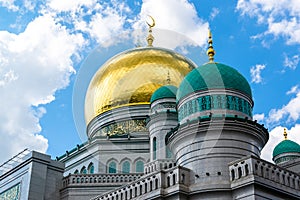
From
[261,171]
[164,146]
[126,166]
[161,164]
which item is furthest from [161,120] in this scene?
[261,171]

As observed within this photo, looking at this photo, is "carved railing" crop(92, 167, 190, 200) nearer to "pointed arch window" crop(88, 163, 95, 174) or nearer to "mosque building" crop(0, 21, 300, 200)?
"mosque building" crop(0, 21, 300, 200)

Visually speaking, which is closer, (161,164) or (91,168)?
(161,164)

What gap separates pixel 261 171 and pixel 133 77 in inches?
722

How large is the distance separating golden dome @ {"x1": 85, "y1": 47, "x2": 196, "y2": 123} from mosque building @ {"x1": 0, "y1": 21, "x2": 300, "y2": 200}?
2.8 inches

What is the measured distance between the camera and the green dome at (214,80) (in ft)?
59.0

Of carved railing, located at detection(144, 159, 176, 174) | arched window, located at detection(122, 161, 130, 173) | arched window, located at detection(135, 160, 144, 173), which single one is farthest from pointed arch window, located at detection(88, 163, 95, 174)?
carved railing, located at detection(144, 159, 176, 174)

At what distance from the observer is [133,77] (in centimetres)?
3228

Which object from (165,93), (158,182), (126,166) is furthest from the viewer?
(126,166)

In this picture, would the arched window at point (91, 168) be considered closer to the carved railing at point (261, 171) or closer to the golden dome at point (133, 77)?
the golden dome at point (133, 77)

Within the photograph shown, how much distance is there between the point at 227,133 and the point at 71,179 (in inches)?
359

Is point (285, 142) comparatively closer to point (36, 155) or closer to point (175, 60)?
point (175, 60)

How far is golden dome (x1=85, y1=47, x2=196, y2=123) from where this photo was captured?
31547 mm

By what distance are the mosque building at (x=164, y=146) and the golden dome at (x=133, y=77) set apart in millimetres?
70

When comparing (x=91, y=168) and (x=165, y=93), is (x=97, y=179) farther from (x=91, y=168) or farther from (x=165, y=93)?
(x=91, y=168)
